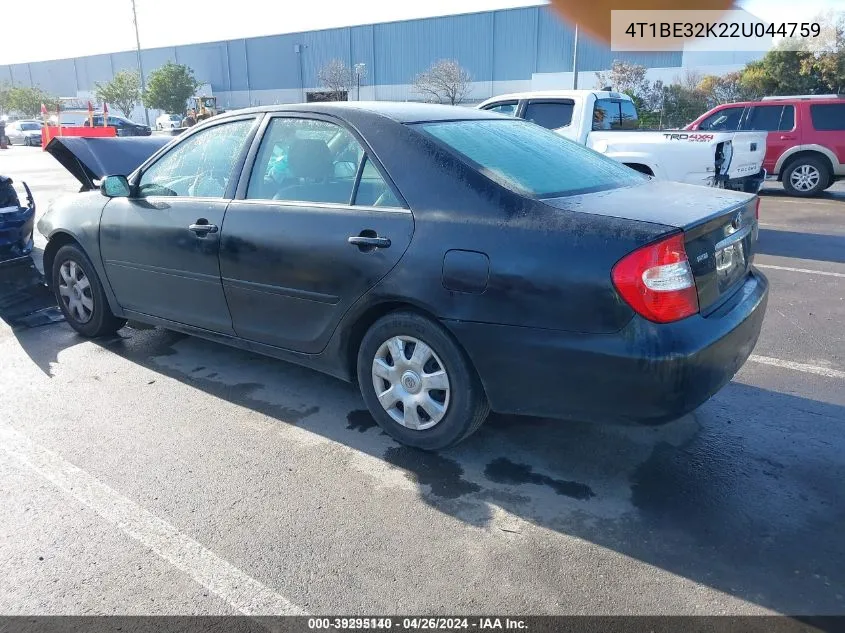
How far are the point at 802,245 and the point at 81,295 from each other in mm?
8153

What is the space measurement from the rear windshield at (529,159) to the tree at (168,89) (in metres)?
57.8

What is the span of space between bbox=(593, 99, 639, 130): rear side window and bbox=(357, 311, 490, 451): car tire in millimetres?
7457

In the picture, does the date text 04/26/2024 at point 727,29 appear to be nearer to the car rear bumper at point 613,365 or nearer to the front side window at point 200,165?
the front side window at point 200,165

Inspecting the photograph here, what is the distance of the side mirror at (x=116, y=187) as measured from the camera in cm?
451

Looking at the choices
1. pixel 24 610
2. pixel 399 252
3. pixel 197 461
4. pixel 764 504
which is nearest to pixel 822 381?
pixel 764 504

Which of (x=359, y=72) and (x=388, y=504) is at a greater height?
(x=359, y=72)

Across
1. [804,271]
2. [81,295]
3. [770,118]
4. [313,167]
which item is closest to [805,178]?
[770,118]

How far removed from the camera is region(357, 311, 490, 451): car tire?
3238 millimetres

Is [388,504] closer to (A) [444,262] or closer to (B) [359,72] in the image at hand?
(A) [444,262]

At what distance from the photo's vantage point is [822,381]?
4.31m

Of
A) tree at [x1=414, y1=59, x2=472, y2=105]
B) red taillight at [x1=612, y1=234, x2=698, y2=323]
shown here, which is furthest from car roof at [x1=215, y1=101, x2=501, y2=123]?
tree at [x1=414, y1=59, x2=472, y2=105]

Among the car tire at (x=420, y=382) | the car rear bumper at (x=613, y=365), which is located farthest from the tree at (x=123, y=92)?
the car rear bumper at (x=613, y=365)

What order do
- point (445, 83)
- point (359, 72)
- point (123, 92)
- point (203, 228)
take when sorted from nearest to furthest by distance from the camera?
point (203, 228) → point (445, 83) → point (359, 72) → point (123, 92)

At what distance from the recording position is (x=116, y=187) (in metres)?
4.52
